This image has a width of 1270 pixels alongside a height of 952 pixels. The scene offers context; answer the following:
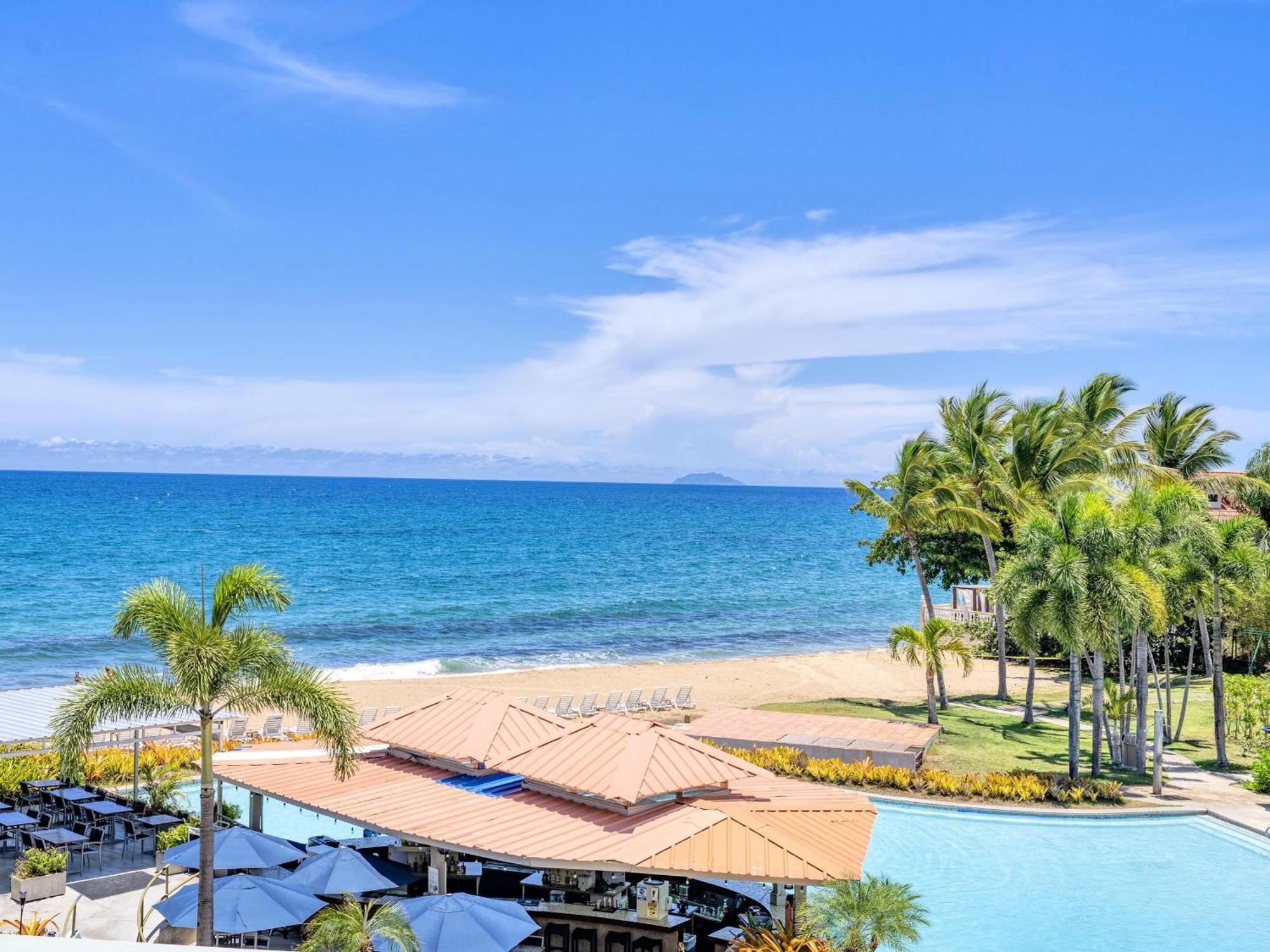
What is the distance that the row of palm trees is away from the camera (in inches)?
800

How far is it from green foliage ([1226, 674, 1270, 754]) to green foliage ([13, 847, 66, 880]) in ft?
75.8

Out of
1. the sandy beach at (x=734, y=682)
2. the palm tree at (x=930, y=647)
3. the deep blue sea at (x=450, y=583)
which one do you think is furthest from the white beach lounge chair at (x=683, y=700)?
the deep blue sea at (x=450, y=583)

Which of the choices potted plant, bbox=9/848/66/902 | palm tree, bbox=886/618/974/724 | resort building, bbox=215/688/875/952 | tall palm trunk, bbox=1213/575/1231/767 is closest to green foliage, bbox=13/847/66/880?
potted plant, bbox=9/848/66/902

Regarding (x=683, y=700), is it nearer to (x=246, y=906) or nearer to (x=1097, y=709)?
(x=1097, y=709)

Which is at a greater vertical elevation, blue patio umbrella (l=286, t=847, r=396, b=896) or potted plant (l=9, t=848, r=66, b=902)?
blue patio umbrella (l=286, t=847, r=396, b=896)

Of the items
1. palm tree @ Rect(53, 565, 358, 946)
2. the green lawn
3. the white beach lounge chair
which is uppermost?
palm tree @ Rect(53, 565, 358, 946)

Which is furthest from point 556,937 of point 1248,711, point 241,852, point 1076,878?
point 1248,711

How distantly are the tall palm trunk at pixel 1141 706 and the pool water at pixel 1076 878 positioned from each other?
3.19m

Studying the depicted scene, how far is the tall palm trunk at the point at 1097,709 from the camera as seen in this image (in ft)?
68.9

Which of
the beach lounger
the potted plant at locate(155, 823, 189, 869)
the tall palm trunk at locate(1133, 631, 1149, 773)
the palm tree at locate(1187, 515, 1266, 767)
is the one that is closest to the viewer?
the potted plant at locate(155, 823, 189, 869)

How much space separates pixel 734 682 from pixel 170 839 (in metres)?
23.8

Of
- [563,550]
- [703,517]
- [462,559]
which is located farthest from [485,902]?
[703,517]

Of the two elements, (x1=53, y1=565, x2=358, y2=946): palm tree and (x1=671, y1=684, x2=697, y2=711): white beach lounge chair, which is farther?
(x1=671, y1=684, x2=697, y2=711): white beach lounge chair

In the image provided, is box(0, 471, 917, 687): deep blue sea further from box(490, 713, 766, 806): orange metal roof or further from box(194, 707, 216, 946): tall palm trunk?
box(194, 707, 216, 946): tall palm trunk
